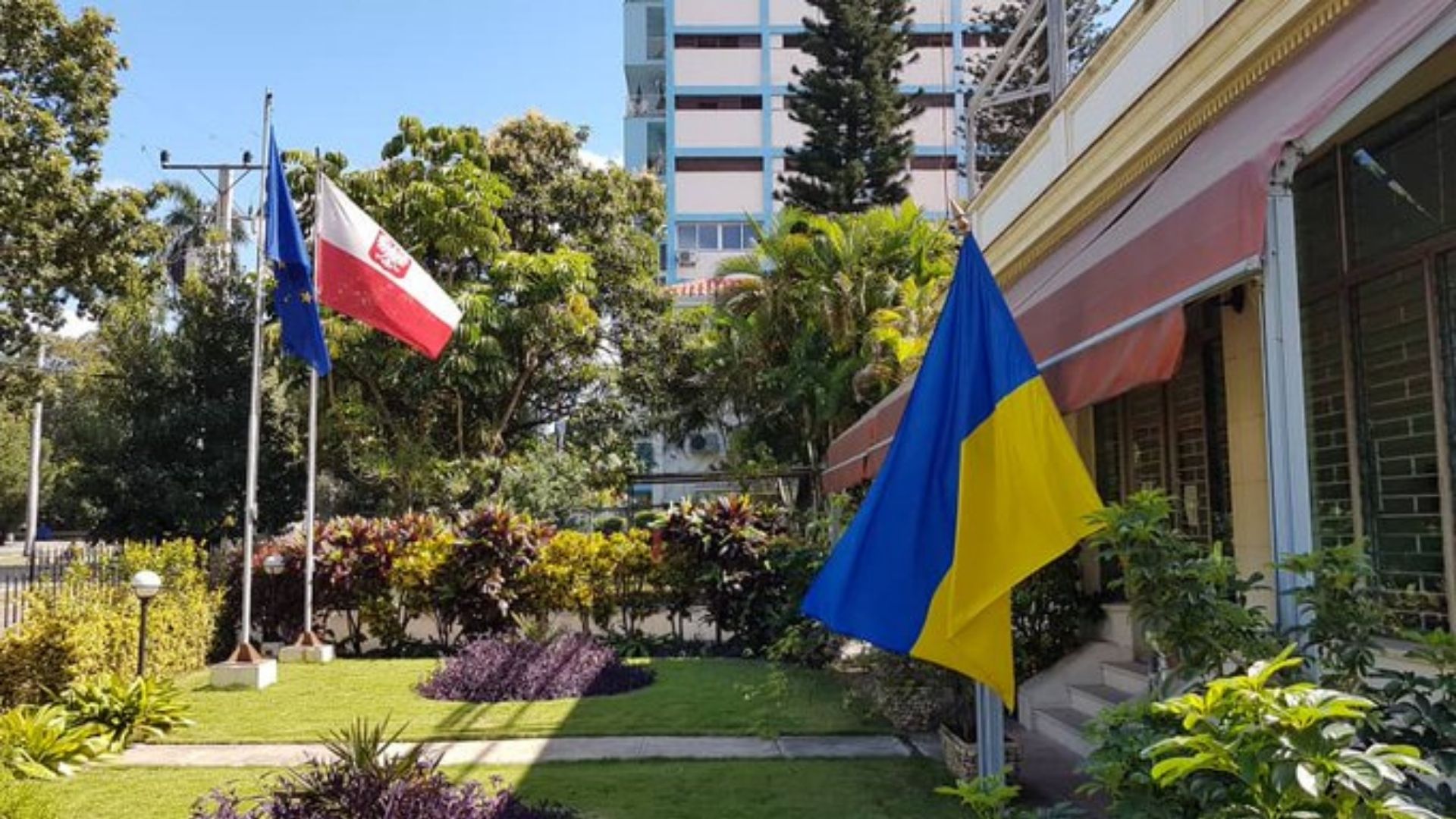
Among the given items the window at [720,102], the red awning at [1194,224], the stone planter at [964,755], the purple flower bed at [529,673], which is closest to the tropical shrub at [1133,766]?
the red awning at [1194,224]

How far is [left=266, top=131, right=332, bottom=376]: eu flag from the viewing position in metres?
11.1

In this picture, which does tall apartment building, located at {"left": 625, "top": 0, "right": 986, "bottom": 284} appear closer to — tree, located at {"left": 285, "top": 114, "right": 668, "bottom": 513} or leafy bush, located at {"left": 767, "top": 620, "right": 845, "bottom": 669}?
tree, located at {"left": 285, "top": 114, "right": 668, "bottom": 513}

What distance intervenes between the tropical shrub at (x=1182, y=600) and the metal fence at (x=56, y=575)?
10.00 meters

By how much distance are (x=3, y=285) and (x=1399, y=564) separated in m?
21.3

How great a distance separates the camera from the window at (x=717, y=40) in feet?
155

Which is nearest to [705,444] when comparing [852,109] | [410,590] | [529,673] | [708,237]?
[852,109]

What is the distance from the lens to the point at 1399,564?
5359 millimetres

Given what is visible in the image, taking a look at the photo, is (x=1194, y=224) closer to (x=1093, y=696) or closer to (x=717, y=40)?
(x=1093, y=696)

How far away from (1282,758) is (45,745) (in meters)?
8.25

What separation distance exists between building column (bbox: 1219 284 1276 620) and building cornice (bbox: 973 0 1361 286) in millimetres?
1227

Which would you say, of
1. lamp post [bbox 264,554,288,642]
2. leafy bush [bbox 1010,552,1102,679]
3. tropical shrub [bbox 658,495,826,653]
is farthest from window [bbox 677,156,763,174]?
leafy bush [bbox 1010,552,1102,679]

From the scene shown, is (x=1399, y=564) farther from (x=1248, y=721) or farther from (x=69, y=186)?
(x=69, y=186)

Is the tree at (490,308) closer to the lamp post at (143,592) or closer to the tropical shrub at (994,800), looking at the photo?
the lamp post at (143,592)

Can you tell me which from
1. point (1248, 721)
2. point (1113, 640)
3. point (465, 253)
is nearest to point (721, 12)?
point (465, 253)
